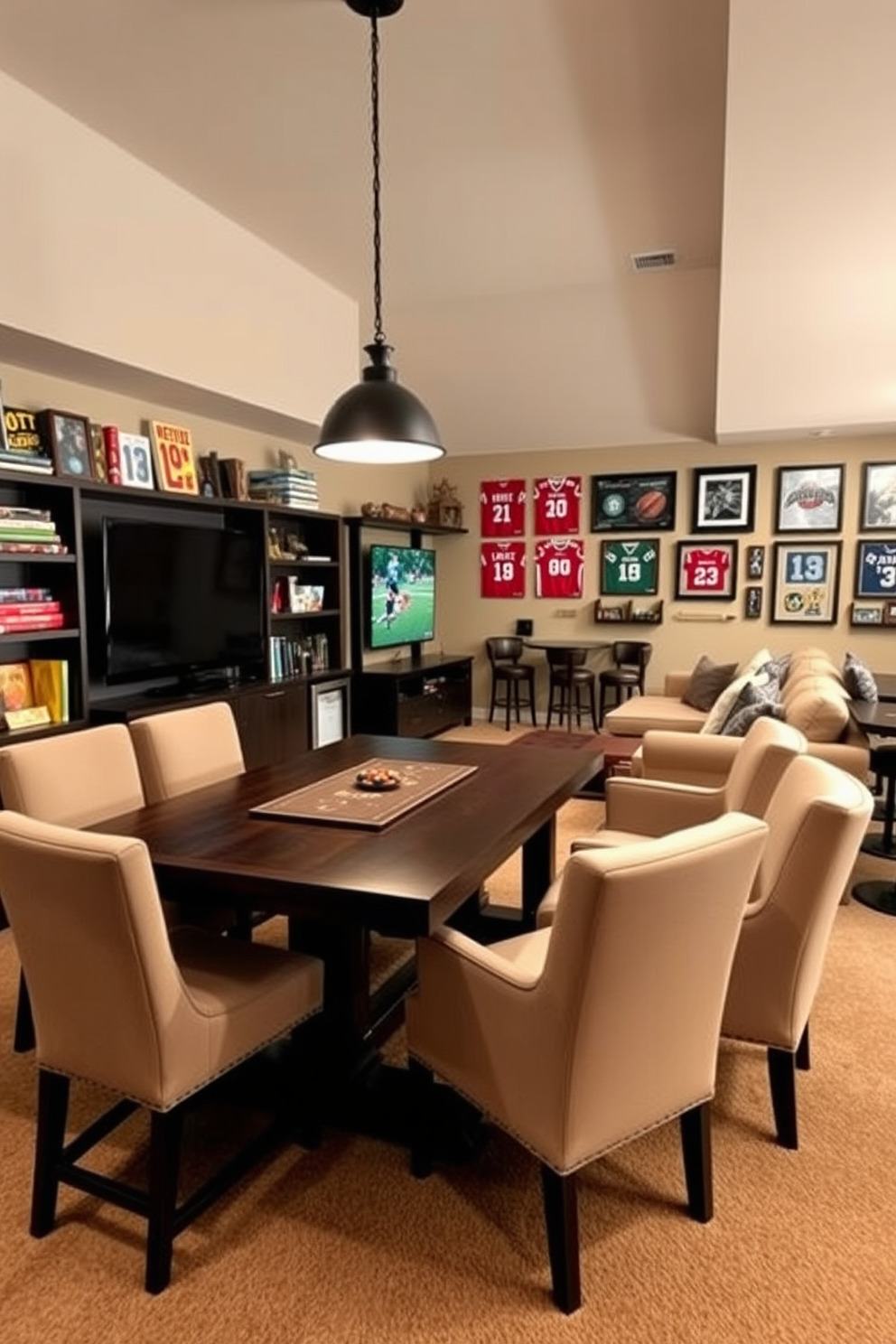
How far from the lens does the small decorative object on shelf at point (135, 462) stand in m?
3.93

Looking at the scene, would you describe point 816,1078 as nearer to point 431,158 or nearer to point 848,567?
point 431,158

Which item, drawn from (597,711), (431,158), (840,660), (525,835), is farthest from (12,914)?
(840,660)

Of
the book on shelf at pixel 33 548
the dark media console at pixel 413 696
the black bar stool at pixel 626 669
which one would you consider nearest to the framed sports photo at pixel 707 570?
the black bar stool at pixel 626 669

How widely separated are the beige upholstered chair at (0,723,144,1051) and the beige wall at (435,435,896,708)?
18.0 ft

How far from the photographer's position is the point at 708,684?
5715mm

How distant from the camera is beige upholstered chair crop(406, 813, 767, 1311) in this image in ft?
4.53

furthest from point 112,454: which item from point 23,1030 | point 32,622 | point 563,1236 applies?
point 563,1236

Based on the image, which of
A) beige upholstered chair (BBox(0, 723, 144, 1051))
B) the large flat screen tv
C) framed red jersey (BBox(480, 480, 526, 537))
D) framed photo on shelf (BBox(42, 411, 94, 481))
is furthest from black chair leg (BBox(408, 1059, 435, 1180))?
framed red jersey (BBox(480, 480, 526, 537))

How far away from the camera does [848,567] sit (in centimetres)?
664

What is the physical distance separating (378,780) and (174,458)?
2737mm

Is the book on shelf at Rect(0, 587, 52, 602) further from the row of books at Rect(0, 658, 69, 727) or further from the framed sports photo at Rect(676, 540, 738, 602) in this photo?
the framed sports photo at Rect(676, 540, 738, 602)

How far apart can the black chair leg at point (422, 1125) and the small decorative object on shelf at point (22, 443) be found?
281cm

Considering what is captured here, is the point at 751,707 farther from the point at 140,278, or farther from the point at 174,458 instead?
the point at 140,278

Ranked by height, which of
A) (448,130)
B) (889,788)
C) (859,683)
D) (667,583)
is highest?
(448,130)
